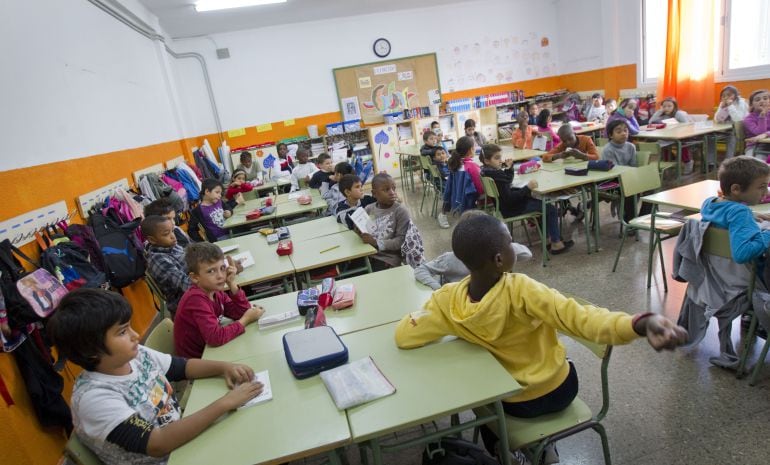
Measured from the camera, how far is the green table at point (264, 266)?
2.87 m

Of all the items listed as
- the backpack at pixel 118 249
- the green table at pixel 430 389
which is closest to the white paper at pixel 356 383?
the green table at pixel 430 389

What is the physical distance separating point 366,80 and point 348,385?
891 centimetres

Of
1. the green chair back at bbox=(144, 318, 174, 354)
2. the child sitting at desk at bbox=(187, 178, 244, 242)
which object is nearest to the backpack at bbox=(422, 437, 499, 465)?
the green chair back at bbox=(144, 318, 174, 354)

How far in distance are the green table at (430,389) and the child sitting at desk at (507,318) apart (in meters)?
0.07

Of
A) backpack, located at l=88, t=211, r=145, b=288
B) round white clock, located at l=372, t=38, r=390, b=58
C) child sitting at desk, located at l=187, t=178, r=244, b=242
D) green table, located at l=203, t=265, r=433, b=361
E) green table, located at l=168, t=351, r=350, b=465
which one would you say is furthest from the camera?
round white clock, located at l=372, t=38, r=390, b=58

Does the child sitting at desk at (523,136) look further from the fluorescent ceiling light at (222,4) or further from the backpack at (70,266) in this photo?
the backpack at (70,266)

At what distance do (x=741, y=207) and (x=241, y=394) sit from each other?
2388mm

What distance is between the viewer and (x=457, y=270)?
7.80 ft

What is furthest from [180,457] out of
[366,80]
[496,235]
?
[366,80]

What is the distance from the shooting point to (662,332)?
3.69ft

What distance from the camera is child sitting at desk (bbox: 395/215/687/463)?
4.77 feet

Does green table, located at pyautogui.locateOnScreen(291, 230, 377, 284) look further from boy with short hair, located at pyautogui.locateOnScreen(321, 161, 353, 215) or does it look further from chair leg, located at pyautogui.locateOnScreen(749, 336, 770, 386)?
chair leg, located at pyautogui.locateOnScreen(749, 336, 770, 386)

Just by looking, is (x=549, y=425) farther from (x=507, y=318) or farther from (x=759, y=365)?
(x=759, y=365)

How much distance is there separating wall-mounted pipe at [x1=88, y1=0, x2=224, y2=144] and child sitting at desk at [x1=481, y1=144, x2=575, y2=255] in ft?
14.2
